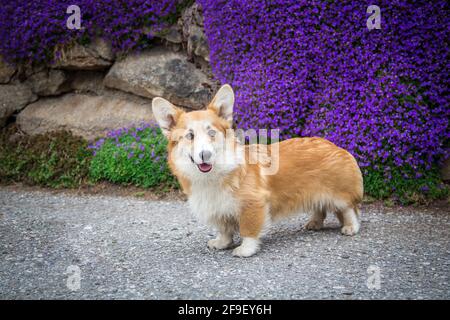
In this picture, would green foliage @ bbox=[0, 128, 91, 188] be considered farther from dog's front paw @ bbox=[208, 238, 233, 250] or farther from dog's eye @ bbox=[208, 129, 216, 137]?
dog's eye @ bbox=[208, 129, 216, 137]

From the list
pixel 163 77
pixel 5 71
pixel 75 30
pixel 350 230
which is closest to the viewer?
pixel 350 230

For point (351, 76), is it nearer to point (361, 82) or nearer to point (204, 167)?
point (361, 82)

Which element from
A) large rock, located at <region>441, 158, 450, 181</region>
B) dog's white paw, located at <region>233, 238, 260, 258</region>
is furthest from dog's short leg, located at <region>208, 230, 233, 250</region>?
large rock, located at <region>441, 158, 450, 181</region>

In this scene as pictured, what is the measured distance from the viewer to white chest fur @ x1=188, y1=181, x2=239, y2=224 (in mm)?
3697

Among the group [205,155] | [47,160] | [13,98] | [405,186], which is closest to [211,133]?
[205,155]

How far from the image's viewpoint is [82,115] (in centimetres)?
720

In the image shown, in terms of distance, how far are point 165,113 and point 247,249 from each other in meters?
1.33

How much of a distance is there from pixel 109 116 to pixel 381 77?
13.5ft

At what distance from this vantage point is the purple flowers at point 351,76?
16.5 ft

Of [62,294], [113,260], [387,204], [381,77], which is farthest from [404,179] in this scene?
[62,294]

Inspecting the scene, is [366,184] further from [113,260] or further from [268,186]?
[113,260]

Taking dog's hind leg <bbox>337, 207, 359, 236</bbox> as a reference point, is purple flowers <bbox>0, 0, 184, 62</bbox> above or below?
above

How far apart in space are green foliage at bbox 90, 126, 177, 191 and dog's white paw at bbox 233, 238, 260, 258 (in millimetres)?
2347

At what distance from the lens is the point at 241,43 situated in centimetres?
586
